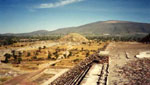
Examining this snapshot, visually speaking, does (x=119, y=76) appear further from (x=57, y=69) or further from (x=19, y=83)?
(x=57, y=69)

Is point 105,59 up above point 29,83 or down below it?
above

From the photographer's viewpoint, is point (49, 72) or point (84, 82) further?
point (49, 72)

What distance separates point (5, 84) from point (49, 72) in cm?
600

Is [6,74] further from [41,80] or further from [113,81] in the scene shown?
[113,81]

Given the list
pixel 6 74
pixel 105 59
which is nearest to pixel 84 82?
pixel 105 59

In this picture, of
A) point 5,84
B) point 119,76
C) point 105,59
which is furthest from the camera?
point 5,84

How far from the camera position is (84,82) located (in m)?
6.19

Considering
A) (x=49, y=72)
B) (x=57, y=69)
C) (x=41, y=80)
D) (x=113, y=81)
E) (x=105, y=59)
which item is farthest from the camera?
(x=57, y=69)

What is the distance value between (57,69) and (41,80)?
4.79 meters

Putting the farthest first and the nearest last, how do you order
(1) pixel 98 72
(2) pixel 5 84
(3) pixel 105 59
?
Answer: (2) pixel 5 84 → (3) pixel 105 59 → (1) pixel 98 72

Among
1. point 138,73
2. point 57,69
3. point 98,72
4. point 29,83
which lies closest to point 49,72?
point 57,69

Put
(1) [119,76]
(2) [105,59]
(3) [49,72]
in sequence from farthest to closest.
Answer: (3) [49,72]
(2) [105,59]
(1) [119,76]

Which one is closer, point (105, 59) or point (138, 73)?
point (138, 73)

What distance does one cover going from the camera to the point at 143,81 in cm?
610
